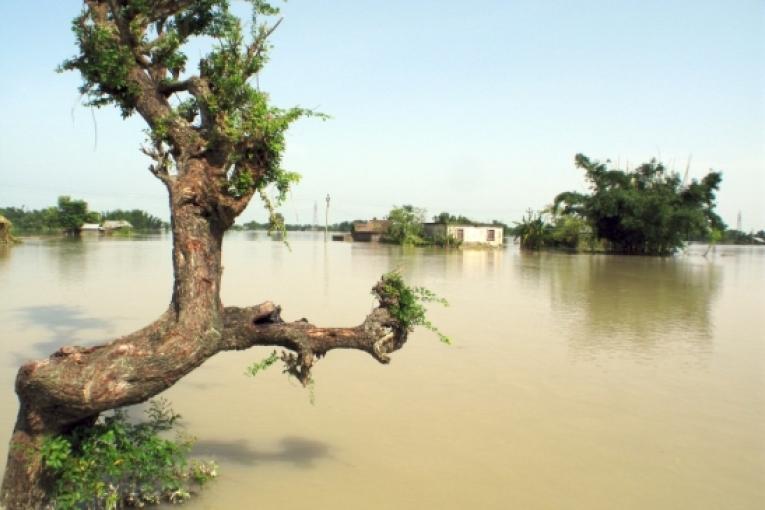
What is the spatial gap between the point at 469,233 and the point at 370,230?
12477 mm

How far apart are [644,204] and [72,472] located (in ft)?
133

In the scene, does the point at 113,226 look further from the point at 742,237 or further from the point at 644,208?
the point at 742,237

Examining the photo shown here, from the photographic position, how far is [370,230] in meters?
62.1

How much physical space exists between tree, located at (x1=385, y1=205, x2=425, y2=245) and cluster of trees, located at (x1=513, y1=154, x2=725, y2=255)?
14073 mm

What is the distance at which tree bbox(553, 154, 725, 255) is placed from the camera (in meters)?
38.9

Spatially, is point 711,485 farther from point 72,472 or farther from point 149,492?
point 72,472

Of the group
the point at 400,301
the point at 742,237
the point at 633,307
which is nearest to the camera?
the point at 400,301

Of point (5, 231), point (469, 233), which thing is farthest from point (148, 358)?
point (469, 233)

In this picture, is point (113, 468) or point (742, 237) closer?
point (113, 468)

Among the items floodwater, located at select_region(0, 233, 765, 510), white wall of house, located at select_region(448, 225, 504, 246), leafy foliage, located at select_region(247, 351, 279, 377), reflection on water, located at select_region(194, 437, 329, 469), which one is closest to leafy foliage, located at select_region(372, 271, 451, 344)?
leafy foliage, located at select_region(247, 351, 279, 377)

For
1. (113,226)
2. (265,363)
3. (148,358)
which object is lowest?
(265,363)

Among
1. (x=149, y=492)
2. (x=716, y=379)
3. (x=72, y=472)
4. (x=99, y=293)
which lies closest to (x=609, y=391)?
(x=716, y=379)

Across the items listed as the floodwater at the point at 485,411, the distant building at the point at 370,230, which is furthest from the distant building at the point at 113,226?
the floodwater at the point at 485,411

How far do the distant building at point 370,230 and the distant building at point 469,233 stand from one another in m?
6.05
